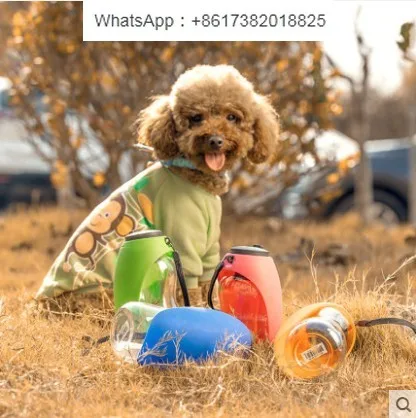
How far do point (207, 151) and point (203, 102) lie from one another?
0.73 feet

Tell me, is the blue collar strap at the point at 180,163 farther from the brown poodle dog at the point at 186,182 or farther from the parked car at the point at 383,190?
the parked car at the point at 383,190

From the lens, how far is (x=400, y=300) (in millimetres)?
4680

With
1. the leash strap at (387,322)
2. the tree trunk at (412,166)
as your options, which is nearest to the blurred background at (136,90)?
the tree trunk at (412,166)

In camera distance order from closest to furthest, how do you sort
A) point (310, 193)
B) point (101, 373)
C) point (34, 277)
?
1. point (101, 373)
2. point (34, 277)
3. point (310, 193)

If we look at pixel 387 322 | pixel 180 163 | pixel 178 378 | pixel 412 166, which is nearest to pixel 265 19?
pixel 180 163

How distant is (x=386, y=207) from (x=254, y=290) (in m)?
6.67

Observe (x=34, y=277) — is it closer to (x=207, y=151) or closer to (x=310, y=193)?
(x=207, y=151)

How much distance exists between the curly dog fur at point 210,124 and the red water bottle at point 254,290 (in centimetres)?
71

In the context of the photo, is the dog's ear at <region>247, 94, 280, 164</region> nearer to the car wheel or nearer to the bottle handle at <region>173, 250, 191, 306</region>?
the bottle handle at <region>173, 250, 191, 306</region>

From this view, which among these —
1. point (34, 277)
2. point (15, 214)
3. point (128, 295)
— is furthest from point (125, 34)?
point (15, 214)

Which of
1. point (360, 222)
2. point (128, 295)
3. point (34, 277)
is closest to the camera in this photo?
point (128, 295)

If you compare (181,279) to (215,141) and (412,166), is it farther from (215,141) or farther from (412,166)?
Answer: (412,166)

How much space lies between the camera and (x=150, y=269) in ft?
13.4

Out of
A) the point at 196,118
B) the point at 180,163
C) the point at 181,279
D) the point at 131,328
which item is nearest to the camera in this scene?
the point at 131,328
